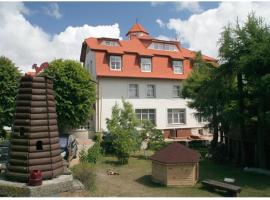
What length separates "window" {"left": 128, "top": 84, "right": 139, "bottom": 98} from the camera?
39594 millimetres

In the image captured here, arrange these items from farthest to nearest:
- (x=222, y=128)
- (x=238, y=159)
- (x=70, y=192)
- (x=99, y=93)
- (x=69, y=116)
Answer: (x=99, y=93), (x=69, y=116), (x=222, y=128), (x=238, y=159), (x=70, y=192)

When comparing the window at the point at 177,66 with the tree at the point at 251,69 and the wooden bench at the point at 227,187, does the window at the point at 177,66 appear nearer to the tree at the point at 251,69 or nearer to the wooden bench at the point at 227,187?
the tree at the point at 251,69

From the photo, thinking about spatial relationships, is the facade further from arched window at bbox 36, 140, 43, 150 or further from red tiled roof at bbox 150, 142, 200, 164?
arched window at bbox 36, 140, 43, 150

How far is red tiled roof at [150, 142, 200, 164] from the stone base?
5.83 m

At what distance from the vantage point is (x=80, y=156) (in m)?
26.7

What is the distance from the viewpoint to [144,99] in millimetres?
40281

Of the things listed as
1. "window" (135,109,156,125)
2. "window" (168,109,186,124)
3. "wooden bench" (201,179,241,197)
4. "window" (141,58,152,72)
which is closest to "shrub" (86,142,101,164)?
"wooden bench" (201,179,241,197)

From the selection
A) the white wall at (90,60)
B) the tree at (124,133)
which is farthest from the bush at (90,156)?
the white wall at (90,60)

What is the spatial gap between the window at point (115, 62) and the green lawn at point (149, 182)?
1414cm

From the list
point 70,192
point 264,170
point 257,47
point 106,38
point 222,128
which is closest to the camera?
point 70,192

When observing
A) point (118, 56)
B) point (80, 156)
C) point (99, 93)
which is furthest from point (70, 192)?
point (118, 56)

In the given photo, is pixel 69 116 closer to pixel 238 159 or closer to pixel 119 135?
pixel 119 135

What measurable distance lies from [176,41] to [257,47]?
79.4ft

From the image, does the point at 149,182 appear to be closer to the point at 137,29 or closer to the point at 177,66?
the point at 177,66
